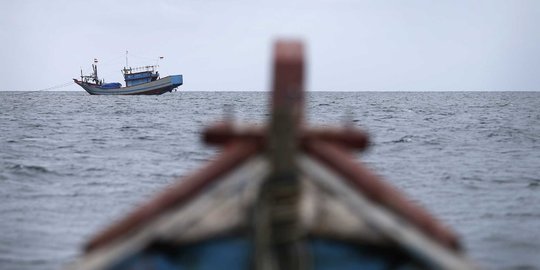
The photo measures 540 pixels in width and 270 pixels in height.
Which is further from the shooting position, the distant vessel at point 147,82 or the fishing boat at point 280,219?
the distant vessel at point 147,82

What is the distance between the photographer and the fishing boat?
8.71 feet

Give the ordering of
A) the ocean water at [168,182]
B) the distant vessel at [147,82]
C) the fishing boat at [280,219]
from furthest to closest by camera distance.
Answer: the distant vessel at [147,82]
the ocean water at [168,182]
the fishing boat at [280,219]

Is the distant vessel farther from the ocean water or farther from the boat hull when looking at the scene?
the ocean water

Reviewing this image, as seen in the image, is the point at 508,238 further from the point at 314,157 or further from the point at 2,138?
the point at 2,138

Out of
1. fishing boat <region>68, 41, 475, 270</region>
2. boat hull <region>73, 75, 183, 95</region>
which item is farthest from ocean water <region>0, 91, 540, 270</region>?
boat hull <region>73, 75, 183, 95</region>

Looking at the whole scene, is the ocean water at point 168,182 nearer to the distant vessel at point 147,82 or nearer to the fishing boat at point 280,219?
the fishing boat at point 280,219


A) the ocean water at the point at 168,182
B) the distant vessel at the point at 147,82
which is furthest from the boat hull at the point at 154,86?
the ocean water at the point at 168,182

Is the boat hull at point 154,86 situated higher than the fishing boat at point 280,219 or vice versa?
the fishing boat at point 280,219

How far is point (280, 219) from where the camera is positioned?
2.61 m

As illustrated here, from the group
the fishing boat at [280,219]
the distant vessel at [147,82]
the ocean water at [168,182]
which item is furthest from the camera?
the distant vessel at [147,82]

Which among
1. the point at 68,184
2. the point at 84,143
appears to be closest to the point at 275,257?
the point at 68,184

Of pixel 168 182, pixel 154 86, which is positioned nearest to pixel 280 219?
pixel 168 182

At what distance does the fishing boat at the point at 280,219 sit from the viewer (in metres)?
2.66

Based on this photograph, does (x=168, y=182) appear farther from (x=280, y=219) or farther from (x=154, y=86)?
(x=154, y=86)
